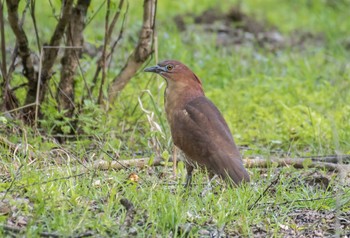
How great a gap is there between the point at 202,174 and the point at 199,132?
0.34 meters

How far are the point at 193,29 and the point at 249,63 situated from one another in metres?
1.58

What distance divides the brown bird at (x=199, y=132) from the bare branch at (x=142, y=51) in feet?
3.40

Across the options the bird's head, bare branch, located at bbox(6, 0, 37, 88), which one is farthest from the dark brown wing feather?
bare branch, located at bbox(6, 0, 37, 88)

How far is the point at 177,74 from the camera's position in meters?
6.84

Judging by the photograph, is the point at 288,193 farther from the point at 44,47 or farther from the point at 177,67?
the point at 44,47

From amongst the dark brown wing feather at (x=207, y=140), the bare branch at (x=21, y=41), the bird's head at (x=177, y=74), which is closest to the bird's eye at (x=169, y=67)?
the bird's head at (x=177, y=74)

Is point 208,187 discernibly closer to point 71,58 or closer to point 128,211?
point 128,211

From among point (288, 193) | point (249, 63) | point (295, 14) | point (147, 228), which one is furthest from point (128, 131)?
point (295, 14)

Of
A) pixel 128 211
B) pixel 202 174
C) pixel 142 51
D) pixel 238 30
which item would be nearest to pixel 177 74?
pixel 202 174

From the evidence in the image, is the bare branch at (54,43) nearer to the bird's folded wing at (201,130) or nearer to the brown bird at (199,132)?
the brown bird at (199,132)

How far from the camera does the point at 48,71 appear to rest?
748 cm

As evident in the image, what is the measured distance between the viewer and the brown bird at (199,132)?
6.15 metres

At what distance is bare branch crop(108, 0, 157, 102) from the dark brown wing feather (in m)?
1.36

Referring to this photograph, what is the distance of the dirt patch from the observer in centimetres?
1211
